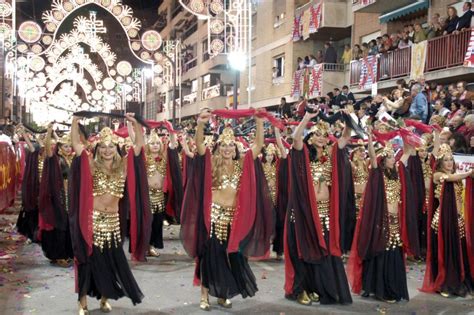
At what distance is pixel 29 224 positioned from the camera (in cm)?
1039

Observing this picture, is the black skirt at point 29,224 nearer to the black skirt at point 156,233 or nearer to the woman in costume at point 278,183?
the black skirt at point 156,233

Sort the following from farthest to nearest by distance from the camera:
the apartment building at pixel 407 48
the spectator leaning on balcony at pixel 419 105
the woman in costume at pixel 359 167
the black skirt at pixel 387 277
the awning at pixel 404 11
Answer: the awning at pixel 404 11 < the apartment building at pixel 407 48 < the spectator leaning on balcony at pixel 419 105 < the woman in costume at pixel 359 167 < the black skirt at pixel 387 277

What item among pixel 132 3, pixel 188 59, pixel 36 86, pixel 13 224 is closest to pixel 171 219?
pixel 13 224

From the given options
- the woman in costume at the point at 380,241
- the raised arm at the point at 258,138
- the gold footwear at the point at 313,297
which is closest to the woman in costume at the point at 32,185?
the raised arm at the point at 258,138

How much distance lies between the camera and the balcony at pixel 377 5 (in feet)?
65.8

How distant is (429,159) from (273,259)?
111 inches

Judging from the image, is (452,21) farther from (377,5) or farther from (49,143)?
(49,143)

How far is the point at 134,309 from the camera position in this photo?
6551 mm

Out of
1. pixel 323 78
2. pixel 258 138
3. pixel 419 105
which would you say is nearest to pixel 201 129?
pixel 258 138

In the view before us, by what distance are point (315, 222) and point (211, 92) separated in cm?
3443

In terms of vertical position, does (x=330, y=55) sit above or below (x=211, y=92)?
below

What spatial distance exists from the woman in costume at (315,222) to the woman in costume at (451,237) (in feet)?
4.22

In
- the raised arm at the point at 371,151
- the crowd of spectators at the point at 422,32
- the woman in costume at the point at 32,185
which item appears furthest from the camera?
the crowd of spectators at the point at 422,32

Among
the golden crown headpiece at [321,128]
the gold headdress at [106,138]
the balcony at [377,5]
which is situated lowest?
the gold headdress at [106,138]
